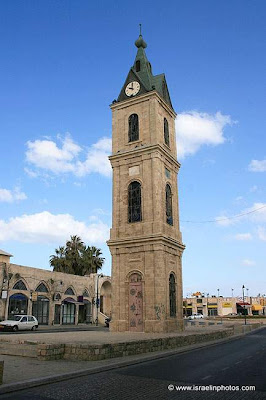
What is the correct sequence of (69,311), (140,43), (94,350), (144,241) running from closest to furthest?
(94,350) < (144,241) < (140,43) < (69,311)

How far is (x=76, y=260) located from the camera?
60031mm

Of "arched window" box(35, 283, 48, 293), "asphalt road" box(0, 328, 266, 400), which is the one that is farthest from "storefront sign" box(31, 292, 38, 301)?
"asphalt road" box(0, 328, 266, 400)

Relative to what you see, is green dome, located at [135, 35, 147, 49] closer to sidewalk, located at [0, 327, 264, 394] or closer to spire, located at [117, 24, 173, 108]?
spire, located at [117, 24, 173, 108]

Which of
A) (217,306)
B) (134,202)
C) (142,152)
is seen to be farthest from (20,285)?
(217,306)

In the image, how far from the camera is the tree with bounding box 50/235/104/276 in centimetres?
5947

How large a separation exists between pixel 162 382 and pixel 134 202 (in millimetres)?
19567

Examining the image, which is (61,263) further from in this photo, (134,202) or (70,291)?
(134,202)

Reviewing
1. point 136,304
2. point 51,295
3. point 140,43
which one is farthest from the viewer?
point 51,295

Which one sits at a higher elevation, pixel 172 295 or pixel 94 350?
pixel 172 295

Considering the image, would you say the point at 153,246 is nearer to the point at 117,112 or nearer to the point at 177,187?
the point at 177,187

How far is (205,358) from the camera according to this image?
15531mm

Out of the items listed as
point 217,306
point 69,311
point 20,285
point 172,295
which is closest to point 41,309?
point 20,285

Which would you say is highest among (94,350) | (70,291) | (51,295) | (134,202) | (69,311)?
(134,202)

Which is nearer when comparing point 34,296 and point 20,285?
point 20,285
